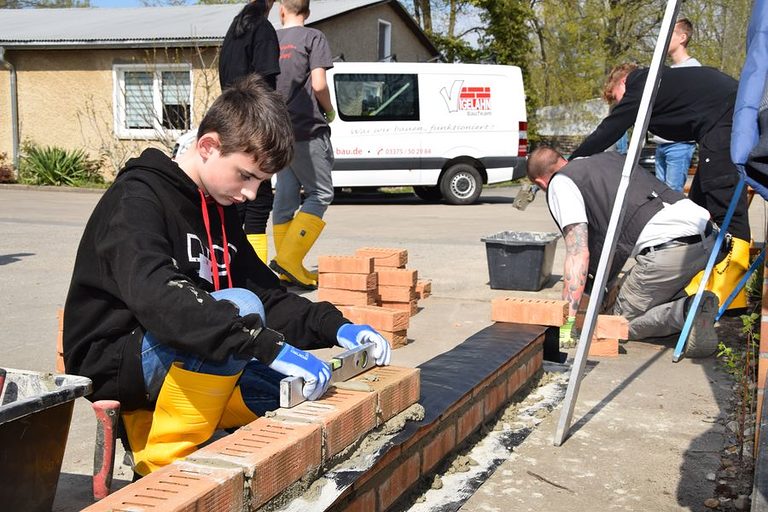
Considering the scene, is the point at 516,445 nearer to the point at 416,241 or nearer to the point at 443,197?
the point at 416,241

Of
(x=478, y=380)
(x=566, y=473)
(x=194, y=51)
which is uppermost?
(x=194, y=51)

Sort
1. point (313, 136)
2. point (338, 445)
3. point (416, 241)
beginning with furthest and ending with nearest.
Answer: point (416, 241) < point (313, 136) < point (338, 445)

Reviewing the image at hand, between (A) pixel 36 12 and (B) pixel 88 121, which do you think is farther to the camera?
(A) pixel 36 12

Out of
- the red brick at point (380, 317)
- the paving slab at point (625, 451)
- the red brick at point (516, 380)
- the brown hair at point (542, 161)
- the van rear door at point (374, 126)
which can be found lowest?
the paving slab at point (625, 451)

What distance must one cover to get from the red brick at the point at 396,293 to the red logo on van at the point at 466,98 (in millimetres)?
10828

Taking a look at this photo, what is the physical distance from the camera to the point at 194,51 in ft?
65.0

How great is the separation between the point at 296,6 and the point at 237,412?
4424 mm

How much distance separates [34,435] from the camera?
2.29 m

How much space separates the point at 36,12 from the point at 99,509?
28.5 meters

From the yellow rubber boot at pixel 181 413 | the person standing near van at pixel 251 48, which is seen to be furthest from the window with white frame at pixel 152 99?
the yellow rubber boot at pixel 181 413

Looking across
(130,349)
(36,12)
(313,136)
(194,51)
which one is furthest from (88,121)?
(130,349)

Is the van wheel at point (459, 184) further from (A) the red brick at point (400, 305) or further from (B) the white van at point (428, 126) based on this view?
(A) the red brick at point (400, 305)

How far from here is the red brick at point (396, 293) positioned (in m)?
5.93

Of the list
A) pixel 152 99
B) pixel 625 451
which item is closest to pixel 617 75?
pixel 625 451
